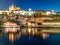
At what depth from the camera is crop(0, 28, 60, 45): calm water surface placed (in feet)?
11.7

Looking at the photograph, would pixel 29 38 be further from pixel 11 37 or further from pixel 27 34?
pixel 11 37

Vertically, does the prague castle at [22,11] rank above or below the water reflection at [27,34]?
above

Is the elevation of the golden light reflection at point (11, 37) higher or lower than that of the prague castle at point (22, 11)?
lower

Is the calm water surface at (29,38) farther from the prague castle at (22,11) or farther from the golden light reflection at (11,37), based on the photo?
the prague castle at (22,11)

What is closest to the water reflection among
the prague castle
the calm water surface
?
the calm water surface

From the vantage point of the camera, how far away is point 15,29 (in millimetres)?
3695

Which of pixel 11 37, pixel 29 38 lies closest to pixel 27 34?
pixel 29 38

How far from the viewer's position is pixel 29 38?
361 cm

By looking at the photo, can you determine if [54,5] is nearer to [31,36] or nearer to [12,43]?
[31,36]

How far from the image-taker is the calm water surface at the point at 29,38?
357 cm

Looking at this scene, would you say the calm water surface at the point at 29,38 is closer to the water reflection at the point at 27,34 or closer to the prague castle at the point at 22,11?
the water reflection at the point at 27,34

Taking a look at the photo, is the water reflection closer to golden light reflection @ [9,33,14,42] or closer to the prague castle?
golden light reflection @ [9,33,14,42]

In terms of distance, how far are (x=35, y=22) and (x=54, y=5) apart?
42cm

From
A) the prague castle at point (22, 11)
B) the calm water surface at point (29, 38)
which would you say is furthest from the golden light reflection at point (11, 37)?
the prague castle at point (22, 11)
